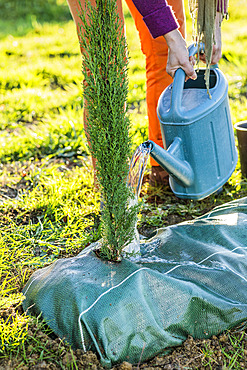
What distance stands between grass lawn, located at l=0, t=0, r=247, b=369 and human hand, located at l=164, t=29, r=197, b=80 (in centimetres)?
45

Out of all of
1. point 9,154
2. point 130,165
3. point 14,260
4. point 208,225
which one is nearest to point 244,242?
point 208,225

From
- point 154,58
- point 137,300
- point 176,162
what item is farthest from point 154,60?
point 137,300

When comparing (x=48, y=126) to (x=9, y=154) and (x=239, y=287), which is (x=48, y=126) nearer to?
(x=9, y=154)

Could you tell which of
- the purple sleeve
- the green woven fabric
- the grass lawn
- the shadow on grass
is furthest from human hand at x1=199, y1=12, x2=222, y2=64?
the shadow on grass

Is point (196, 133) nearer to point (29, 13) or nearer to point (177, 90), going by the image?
point (177, 90)

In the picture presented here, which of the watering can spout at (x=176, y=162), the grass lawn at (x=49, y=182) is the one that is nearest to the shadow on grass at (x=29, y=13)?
the grass lawn at (x=49, y=182)

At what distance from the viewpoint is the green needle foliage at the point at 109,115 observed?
5.48ft

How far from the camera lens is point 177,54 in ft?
7.25

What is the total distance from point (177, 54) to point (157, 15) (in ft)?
0.80

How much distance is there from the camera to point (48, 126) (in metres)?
4.12

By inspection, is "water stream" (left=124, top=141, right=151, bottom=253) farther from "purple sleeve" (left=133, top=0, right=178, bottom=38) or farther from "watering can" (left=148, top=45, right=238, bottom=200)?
"purple sleeve" (left=133, top=0, right=178, bottom=38)

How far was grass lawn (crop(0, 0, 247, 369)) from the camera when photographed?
1.74 m

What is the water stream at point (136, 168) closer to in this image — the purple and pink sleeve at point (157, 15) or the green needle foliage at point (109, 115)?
the green needle foliage at point (109, 115)

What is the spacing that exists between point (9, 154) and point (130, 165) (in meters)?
1.97
